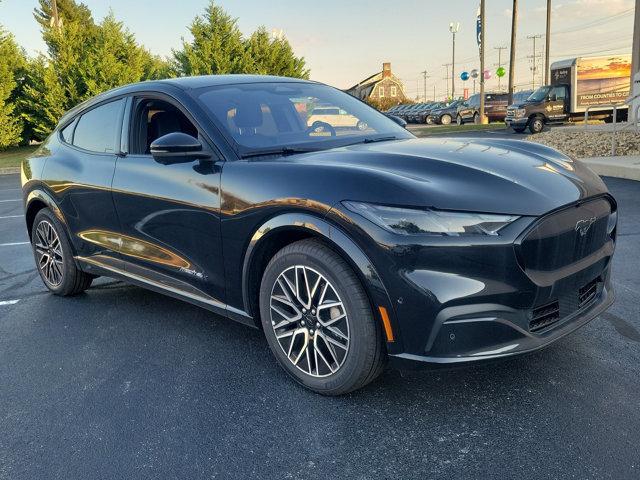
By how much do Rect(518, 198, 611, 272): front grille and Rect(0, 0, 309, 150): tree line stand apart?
24.3 meters

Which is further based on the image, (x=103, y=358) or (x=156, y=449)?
(x=103, y=358)

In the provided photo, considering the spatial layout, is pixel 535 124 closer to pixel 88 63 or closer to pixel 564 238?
pixel 88 63

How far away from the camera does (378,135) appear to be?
4082 mm

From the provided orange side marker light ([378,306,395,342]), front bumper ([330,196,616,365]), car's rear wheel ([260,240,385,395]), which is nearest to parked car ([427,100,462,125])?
car's rear wheel ([260,240,385,395])

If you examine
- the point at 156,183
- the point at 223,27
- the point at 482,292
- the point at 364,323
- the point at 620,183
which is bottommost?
the point at 620,183

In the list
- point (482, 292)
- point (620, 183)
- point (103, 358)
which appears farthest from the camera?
point (620, 183)

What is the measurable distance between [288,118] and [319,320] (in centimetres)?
152

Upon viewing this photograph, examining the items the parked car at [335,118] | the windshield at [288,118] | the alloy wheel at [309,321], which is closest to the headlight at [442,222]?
the alloy wheel at [309,321]

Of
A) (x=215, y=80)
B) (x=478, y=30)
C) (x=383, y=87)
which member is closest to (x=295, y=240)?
(x=215, y=80)

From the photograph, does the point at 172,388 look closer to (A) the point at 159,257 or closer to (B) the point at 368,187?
(A) the point at 159,257

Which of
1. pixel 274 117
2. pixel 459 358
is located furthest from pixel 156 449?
pixel 274 117

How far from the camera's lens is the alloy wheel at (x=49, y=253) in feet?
16.7

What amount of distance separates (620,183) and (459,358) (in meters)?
9.09

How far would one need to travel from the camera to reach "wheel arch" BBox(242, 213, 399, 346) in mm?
2713
